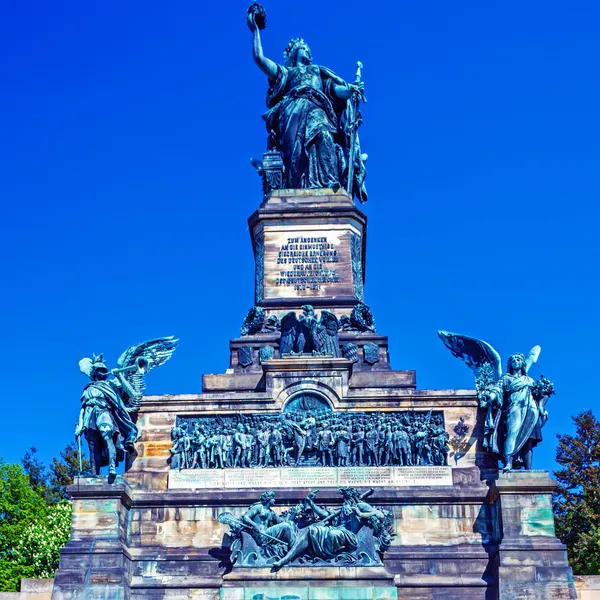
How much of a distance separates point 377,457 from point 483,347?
167 inches

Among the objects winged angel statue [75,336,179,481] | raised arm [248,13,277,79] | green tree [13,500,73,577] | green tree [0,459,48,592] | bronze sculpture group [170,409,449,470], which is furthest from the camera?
green tree [0,459,48,592]

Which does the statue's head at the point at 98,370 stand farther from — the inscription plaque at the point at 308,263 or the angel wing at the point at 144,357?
the inscription plaque at the point at 308,263

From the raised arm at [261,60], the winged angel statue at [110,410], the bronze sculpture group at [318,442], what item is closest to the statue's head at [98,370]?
the winged angel statue at [110,410]

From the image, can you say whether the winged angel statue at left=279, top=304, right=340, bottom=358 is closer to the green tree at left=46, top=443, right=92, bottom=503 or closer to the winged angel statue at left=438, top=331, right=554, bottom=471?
the winged angel statue at left=438, top=331, right=554, bottom=471

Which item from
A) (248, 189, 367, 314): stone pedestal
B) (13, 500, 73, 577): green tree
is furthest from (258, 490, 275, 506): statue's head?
(13, 500, 73, 577): green tree

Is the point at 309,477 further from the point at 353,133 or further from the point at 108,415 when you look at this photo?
the point at 353,133

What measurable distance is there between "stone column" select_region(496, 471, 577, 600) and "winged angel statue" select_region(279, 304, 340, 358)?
6002 mm

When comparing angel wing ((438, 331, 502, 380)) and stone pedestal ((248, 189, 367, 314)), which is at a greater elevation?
stone pedestal ((248, 189, 367, 314))

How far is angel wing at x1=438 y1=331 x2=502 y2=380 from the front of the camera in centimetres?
2864

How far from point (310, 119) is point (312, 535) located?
14.6 meters

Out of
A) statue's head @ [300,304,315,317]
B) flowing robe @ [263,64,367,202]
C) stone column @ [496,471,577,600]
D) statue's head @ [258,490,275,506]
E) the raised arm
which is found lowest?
stone column @ [496,471,577,600]

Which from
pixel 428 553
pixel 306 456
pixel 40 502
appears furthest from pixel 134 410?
pixel 40 502

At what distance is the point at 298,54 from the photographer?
36.2m

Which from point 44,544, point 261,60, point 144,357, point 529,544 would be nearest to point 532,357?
point 529,544
